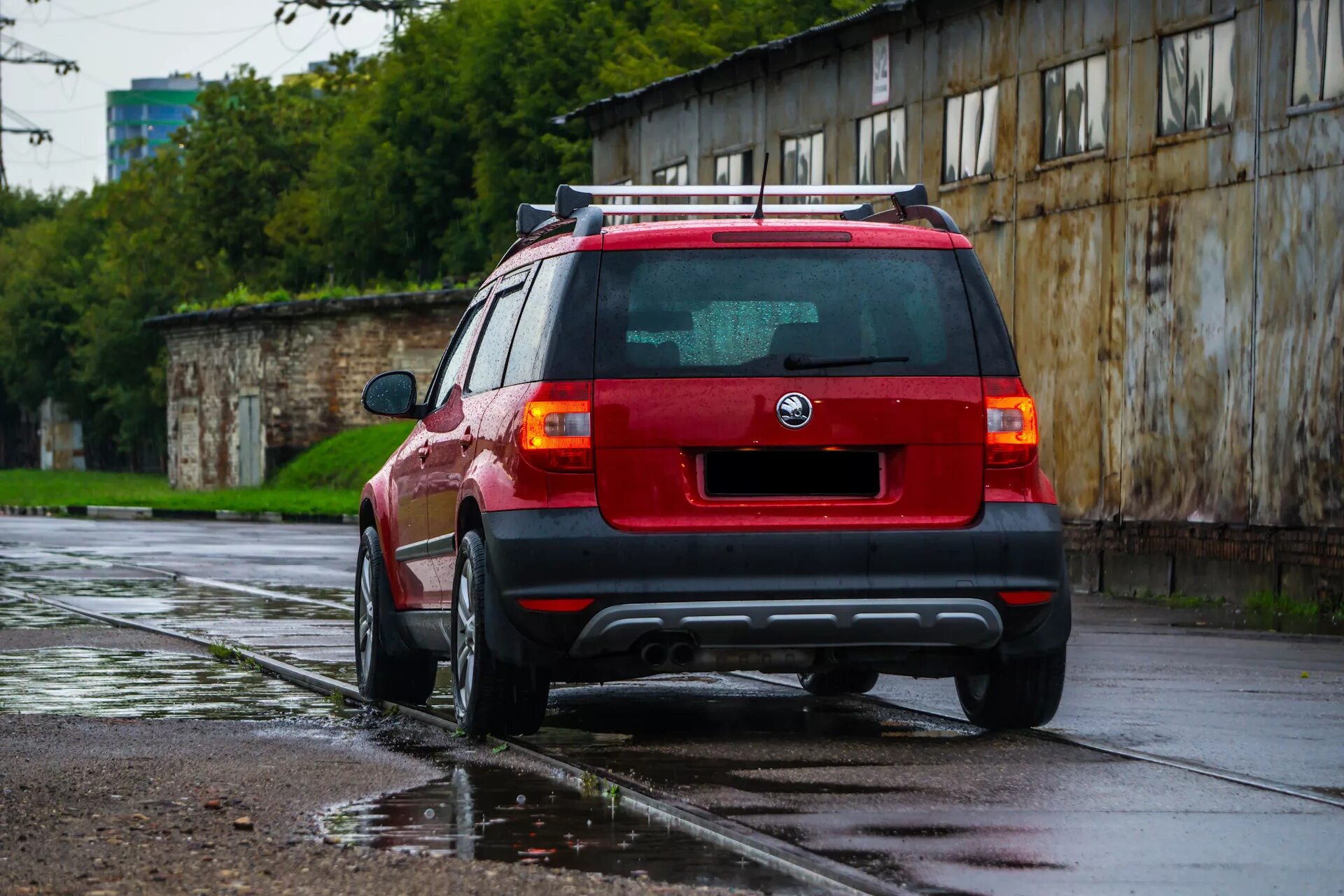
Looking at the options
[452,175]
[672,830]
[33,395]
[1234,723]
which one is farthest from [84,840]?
[33,395]

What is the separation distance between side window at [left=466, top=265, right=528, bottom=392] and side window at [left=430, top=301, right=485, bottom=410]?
0.33m

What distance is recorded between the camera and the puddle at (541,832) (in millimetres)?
6035

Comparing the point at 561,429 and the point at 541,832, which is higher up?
the point at 561,429

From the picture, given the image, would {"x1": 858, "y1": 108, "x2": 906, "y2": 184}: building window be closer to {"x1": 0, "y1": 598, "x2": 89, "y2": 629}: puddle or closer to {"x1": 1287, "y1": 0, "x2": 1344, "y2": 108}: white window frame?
{"x1": 1287, "y1": 0, "x2": 1344, "y2": 108}: white window frame

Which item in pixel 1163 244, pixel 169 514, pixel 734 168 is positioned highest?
pixel 734 168

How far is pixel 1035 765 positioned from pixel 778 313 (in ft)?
5.83

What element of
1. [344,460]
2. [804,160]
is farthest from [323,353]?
[804,160]

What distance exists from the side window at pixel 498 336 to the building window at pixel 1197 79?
39.6ft

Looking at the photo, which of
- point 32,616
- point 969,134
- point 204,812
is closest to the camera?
point 204,812

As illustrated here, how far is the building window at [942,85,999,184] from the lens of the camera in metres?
25.5

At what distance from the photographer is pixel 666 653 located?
8.23 m

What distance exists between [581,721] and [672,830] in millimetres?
3003

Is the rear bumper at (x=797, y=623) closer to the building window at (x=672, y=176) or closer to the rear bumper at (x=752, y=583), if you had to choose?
the rear bumper at (x=752, y=583)

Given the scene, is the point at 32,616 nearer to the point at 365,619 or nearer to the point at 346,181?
the point at 365,619
